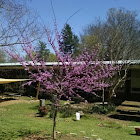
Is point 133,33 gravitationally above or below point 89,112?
above

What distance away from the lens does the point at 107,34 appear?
22.3m

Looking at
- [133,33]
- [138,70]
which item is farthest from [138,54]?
[133,33]

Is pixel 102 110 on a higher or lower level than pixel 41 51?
lower

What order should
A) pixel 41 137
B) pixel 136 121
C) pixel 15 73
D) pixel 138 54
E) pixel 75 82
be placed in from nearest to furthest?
1. pixel 75 82
2. pixel 41 137
3. pixel 136 121
4. pixel 138 54
5. pixel 15 73

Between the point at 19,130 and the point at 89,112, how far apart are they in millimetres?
6163

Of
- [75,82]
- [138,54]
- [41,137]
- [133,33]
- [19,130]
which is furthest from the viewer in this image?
[133,33]

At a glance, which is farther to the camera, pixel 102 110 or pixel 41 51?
pixel 102 110

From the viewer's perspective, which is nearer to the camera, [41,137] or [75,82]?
[75,82]

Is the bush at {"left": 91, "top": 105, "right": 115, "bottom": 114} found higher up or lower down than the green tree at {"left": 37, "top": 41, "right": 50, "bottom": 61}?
lower down

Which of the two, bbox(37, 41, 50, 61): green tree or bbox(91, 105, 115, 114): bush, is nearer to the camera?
bbox(37, 41, 50, 61): green tree

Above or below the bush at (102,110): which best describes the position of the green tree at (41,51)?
above

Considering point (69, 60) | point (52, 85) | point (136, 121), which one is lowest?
point (136, 121)

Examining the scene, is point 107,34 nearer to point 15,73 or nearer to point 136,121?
point 15,73

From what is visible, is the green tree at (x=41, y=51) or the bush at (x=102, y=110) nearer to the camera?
the green tree at (x=41, y=51)
